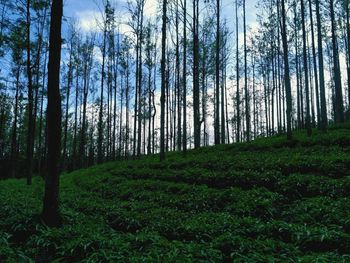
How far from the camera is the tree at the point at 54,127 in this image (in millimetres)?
7430

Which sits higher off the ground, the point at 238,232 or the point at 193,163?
the point at 193,163

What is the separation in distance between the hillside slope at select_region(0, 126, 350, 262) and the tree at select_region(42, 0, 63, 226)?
415mm

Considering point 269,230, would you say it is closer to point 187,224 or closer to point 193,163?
point 187,224

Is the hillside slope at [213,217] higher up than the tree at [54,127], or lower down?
lower down

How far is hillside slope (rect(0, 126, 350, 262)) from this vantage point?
5.52m

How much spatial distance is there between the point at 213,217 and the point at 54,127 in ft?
17.5

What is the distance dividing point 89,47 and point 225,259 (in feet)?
109

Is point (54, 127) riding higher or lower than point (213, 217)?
higher

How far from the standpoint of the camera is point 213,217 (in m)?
8.09

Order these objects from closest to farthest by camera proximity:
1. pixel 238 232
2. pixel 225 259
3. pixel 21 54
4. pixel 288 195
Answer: pixel 225 259 → pixel 238 232 → pixel 288 195 → pixel 21 54

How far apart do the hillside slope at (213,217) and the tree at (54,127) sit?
1.36ft

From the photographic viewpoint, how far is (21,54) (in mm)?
20016

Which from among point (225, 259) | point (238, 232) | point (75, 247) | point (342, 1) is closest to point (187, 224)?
point (238, 232)

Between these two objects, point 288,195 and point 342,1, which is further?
point 342,1
